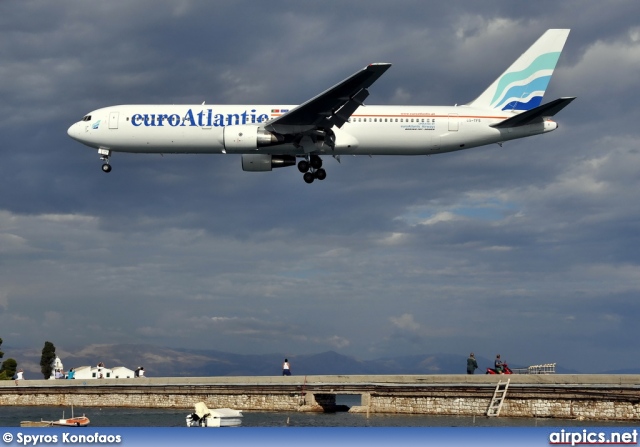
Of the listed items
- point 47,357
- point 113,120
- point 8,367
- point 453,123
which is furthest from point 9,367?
point 453,123

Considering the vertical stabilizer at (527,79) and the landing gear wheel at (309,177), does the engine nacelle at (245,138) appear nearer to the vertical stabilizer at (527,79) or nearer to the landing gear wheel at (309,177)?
the landing gear wheel at (309,177)

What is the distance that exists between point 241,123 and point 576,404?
26655mm

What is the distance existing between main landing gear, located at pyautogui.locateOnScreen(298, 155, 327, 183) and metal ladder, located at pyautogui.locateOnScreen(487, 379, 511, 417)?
1748 centimetres

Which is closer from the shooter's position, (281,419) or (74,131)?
(74,131)

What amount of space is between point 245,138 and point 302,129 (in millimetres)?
3900

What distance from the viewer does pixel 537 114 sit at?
54.1 metres

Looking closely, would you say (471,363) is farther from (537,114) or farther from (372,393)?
(537,114)

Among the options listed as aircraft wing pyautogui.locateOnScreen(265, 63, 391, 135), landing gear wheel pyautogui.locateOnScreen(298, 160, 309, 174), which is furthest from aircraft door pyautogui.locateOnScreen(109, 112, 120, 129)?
landing gear wheel pyautogui.locateOnScreen(298, 160, 309, 174)

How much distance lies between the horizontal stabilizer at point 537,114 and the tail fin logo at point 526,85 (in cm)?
421

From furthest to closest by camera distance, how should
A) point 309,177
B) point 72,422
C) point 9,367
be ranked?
point 9,367 → point 309,177 → point 72,422

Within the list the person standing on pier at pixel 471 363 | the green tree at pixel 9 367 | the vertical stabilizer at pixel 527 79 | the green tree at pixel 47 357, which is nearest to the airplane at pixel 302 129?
the vertical stabilizer at pixel 527 79

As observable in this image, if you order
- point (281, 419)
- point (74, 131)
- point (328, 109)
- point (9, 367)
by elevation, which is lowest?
point (281, 419)

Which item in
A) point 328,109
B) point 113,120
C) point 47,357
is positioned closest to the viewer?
point 328,109

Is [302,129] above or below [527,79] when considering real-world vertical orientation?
Result: below
